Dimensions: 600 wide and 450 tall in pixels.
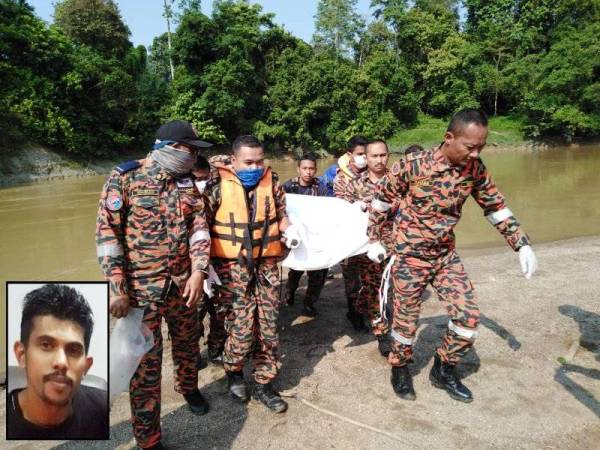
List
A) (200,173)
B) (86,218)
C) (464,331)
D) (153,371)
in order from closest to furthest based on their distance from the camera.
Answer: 1. (153,371)
2. (464,331)
3. (200,173)
4. (86,218)

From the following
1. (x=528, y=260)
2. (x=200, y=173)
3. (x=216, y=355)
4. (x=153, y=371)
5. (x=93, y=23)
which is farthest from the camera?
(x=93, y=23)

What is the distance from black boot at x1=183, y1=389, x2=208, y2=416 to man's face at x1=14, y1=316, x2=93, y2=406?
116cm

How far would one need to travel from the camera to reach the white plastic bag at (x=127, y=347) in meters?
2.43

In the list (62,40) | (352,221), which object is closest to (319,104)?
(62,40)

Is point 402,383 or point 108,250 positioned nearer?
point 108,250

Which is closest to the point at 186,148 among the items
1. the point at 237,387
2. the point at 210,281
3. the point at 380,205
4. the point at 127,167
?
the point at 127,167

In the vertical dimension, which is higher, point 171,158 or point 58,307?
point 171,158

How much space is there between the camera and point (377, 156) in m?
4.23

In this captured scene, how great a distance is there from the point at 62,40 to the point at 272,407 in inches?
924

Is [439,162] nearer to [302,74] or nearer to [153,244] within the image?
[153,244]

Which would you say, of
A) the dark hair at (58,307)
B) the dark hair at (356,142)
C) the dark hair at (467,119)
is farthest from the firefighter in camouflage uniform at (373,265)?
the dark hair at (58,307)

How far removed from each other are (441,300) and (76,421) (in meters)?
2.47

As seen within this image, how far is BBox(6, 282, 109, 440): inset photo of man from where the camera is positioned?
2.12m

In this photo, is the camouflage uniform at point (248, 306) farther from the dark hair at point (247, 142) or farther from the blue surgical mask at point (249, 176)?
the dark hair at point (247, 142)
